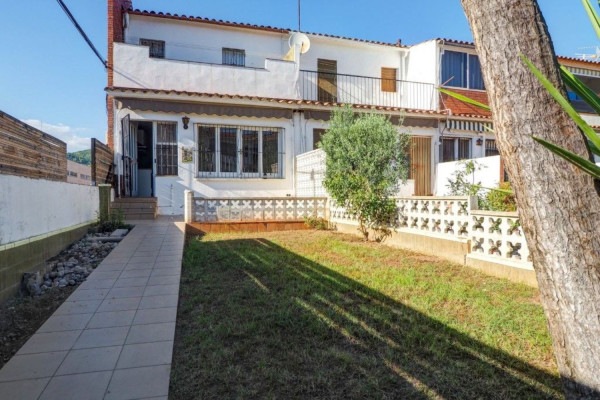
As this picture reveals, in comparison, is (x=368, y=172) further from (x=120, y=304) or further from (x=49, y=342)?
(x=49, y=342)

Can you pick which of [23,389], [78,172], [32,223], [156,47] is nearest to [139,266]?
[32,223]

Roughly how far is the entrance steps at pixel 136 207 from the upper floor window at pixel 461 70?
13878mm

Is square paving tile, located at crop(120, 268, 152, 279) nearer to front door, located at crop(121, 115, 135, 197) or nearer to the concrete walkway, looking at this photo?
the concrete walkway

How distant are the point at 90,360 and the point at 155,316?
97cm

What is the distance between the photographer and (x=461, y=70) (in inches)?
660

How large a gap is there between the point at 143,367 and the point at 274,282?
2529mm

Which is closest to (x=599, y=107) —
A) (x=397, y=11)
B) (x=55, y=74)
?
(x=55, y=74)

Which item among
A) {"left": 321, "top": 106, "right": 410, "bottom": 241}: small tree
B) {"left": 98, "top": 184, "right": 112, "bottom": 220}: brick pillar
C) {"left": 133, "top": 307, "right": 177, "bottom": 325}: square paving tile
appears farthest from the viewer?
{"left": 98, "top": 184, "right": 112, "bottom": 220}: brick pillar

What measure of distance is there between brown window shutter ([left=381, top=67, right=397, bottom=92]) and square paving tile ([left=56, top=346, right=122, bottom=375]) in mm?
16397

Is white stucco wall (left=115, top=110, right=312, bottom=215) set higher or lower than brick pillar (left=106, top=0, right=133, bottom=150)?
lower

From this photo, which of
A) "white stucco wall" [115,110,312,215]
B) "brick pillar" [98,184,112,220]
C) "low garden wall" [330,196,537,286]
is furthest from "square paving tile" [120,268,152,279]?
"white stucco wall" [115,110,312,215]

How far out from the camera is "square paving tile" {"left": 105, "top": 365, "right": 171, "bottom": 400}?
2.51 m

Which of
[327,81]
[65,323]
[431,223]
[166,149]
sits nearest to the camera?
[65,323]

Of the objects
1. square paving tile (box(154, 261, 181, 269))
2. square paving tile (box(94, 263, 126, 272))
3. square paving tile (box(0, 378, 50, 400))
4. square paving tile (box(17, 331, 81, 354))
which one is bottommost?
square paving tile (box(0, 378, 50, 400))
